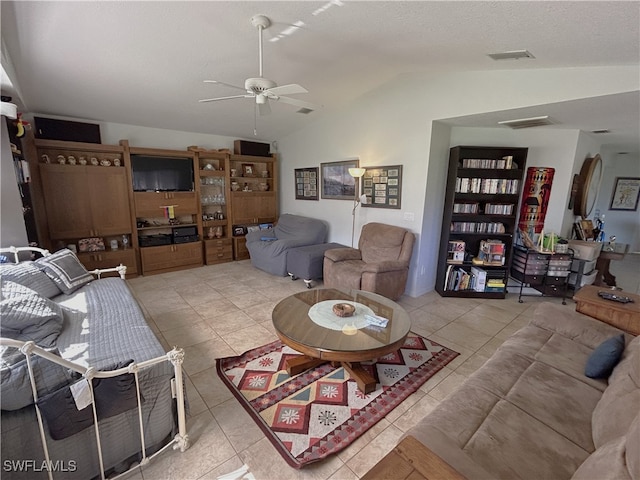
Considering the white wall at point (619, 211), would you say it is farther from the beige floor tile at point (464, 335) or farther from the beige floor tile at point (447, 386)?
the beige floor tile at point (447, 386)

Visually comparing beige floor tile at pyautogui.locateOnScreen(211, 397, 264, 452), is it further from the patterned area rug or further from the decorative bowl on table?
the decorative bowl on table

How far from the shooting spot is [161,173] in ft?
15.2

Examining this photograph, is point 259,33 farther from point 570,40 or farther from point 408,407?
point 408,407

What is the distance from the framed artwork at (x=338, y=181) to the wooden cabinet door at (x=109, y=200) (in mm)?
3177

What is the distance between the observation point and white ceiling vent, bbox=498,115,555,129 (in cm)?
308

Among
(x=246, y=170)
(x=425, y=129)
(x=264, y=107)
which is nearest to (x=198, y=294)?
(x=264, y=107)

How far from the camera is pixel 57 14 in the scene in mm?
2010

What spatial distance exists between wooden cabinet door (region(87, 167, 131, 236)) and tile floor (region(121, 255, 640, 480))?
0.89 m

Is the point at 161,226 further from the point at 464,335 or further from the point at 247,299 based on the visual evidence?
the point at 464,335

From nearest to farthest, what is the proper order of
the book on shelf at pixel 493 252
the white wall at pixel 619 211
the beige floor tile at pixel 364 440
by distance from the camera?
the beige floor tile at pixel 364 440
the book on shelf at pixel 493 252
the white wall at pixel 619 211

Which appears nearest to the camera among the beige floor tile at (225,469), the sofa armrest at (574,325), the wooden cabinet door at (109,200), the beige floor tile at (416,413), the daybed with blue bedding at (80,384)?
the daybed with blue bedding at (80,384)

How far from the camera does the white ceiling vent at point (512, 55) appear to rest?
2.25 m

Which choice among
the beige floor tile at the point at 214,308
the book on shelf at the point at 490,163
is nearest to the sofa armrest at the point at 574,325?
the book on shelf at the point at 490,163

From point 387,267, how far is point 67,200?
448 centimetres
